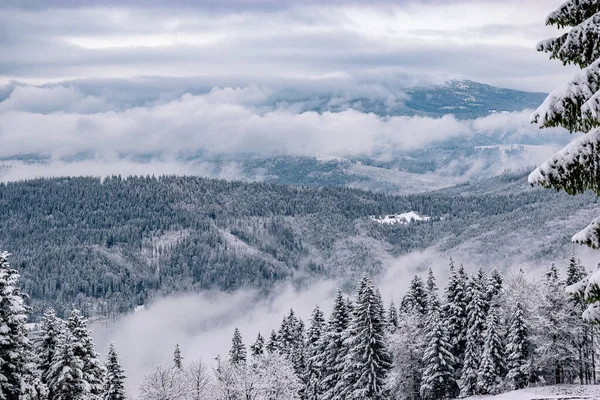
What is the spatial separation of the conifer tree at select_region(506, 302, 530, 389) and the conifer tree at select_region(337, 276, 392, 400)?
1410 cm

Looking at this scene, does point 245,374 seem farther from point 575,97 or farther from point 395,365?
point 575,97

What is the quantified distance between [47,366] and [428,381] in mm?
45426

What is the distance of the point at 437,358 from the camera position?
78750 millimetres

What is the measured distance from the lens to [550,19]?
14.4 metres

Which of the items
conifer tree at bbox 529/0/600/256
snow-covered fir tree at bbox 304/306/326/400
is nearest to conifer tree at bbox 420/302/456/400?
snow-covered fir tree at bbox 304/306/326/400

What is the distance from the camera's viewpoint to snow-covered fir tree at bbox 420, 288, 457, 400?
7825 cm

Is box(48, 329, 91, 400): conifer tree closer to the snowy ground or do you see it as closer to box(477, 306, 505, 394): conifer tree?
the snowy ground

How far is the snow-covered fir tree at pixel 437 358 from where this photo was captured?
78.2m

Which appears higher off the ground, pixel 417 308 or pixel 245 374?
pixel 417 308

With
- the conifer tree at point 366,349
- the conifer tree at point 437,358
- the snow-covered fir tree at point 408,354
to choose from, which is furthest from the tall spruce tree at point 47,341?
the snow-covered fir tree at point 408,354

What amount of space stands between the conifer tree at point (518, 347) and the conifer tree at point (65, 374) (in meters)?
47.3

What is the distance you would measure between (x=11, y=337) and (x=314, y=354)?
204 ft

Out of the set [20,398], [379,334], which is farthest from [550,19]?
[379,334]

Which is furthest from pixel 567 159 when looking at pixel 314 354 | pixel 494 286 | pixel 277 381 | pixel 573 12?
pixel 314 354
